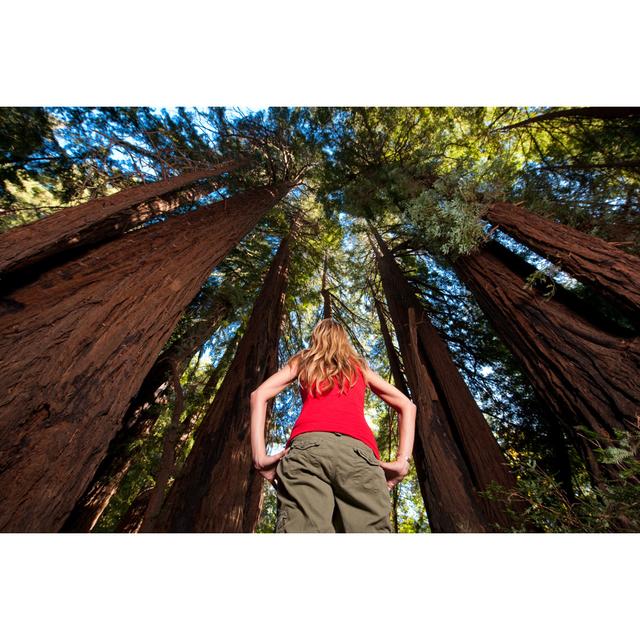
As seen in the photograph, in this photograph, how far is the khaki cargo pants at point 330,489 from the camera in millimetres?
1157

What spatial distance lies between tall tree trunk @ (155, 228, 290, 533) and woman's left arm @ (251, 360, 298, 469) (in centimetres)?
235

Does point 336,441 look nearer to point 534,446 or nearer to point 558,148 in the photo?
point 534,446

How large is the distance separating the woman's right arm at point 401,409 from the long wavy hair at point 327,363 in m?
0.13

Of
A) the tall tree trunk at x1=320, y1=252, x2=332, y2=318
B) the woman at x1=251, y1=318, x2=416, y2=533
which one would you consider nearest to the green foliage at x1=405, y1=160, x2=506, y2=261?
the woman at x1=251, y1=318, x2=416, y2=533

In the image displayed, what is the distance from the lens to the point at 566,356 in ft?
8.30

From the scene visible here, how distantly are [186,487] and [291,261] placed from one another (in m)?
6.91

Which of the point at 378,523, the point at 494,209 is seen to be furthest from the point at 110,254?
the point at 494,209

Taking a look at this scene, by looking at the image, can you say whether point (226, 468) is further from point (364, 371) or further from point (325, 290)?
point (325, 290)

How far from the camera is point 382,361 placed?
8523 mm

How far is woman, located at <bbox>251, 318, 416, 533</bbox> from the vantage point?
119cm

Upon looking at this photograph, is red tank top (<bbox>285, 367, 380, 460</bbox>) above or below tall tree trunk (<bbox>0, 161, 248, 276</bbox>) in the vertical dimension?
below

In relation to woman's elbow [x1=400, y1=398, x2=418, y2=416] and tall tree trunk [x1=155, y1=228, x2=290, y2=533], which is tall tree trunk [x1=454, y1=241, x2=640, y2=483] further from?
tall tree trunk [x1=155, y1=228, x2=290, y2=533]

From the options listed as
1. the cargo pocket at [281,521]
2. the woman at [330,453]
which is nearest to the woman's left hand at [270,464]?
the woman at [330,453]

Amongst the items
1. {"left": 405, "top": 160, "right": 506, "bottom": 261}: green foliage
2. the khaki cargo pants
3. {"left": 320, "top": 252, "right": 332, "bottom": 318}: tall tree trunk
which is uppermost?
{"left": 320, "top": 252, "right": 332, "bottom": 318}: tall tree trunk
